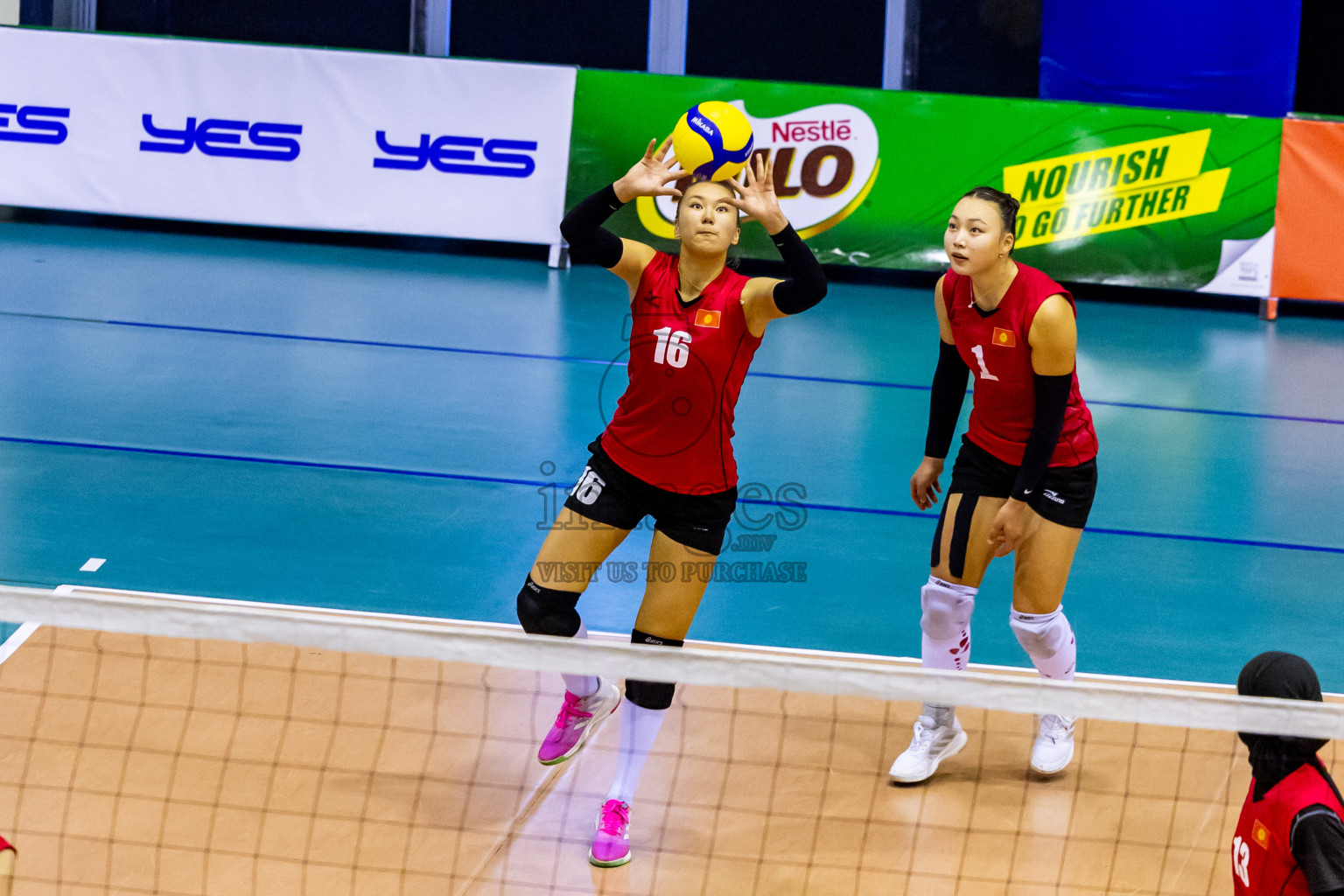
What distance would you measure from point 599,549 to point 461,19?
12590mm

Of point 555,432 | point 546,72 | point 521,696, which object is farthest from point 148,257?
point 521,696

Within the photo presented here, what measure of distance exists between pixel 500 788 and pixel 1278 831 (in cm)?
247

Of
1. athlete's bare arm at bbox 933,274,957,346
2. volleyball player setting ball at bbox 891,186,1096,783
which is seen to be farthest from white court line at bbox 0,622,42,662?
athlete's bare arm at bbox 933,274,957,346

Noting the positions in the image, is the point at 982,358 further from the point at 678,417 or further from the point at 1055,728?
the point at 1055,728

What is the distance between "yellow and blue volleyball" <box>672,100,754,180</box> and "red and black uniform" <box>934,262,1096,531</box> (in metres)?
0.82

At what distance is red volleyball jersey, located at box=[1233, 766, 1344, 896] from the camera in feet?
9.12

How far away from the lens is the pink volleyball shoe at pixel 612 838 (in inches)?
155

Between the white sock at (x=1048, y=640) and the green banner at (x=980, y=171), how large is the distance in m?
8.44

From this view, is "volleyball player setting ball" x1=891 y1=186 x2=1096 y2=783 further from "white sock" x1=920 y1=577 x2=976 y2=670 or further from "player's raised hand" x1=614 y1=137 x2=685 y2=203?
"player's raised hand" x1=614 y1=137 x2=685 y2=203

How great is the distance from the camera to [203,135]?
12938 mm

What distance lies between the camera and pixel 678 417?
→ 157 inches

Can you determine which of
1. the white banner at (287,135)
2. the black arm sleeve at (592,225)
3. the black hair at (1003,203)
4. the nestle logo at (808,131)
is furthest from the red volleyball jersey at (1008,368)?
the white banner at (287,135)

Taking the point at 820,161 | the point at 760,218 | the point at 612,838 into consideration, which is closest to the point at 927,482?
the point at 760,218

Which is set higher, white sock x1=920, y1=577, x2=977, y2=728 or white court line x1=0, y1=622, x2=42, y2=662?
white sock x1=920, y1=577, x2=977, y2=728
